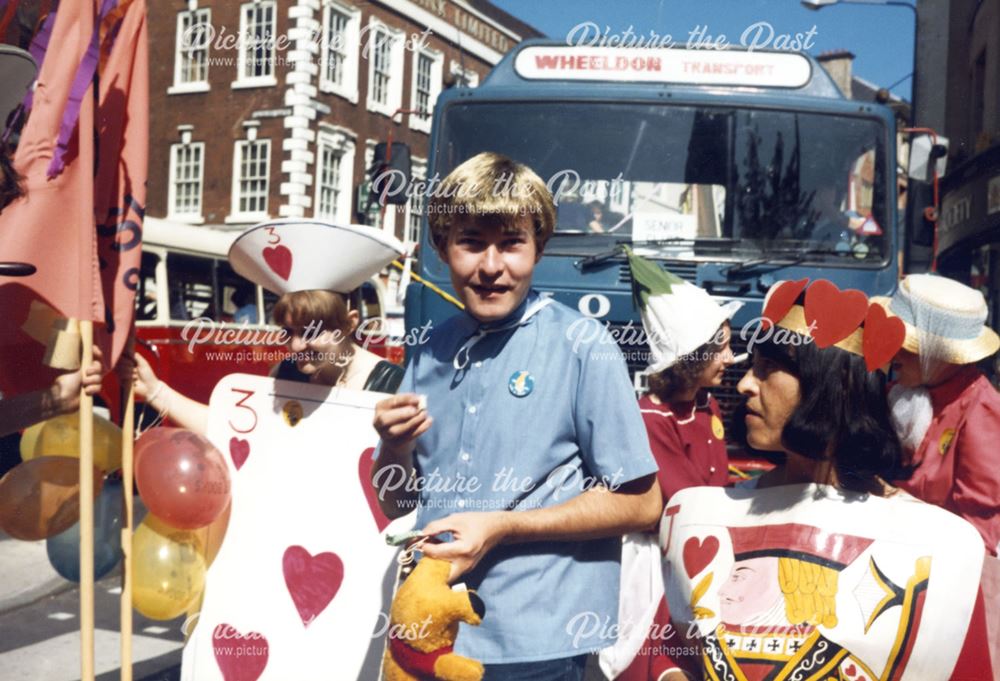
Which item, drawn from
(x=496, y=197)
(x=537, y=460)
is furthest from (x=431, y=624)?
(x=496, y=197)

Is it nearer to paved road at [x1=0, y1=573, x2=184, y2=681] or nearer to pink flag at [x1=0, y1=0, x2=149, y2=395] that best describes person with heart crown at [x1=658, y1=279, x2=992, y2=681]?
pink flag at [x1=0, y1=0, x2=149, y2=395]

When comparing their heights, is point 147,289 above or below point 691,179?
below

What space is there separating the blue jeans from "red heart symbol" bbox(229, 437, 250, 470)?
1.79 meters

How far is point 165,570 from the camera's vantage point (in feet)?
11.8

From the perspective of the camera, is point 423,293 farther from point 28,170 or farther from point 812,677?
point 812,677

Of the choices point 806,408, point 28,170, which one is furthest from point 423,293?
point 806,408

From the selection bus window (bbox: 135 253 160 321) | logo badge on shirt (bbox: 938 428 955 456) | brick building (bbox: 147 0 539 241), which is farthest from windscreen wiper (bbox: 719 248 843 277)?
brick building (bbox: 147 0 539 241)

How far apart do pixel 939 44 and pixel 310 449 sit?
1953 centimetres

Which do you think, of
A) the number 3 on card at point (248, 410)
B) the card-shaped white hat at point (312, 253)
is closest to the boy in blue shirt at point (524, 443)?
the card-shaped white hat at point (312, 253)

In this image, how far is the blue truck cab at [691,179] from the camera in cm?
543

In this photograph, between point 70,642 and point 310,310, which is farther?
point 70,642

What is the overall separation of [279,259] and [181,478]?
795mm

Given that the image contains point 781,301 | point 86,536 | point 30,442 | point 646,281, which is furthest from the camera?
point 646,281

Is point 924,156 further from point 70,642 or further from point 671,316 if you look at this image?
point 70,642
